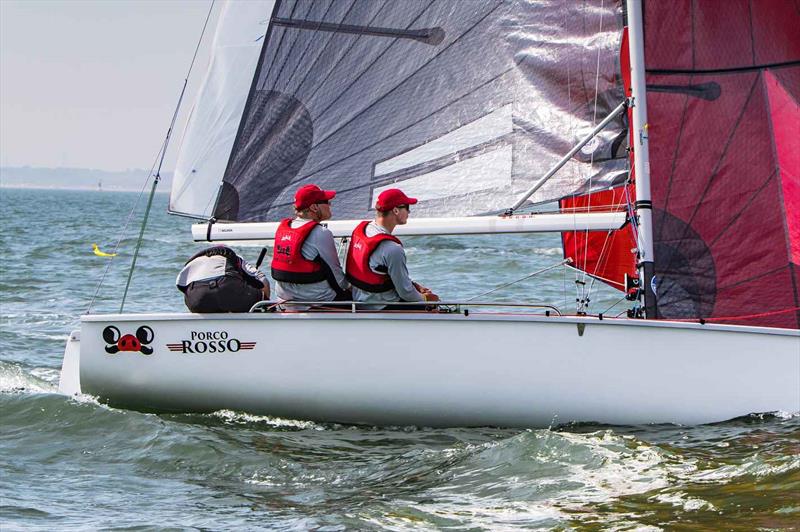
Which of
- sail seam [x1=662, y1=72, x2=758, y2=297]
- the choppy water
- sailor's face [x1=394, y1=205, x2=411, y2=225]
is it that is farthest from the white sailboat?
sailor's face [x1=394, y1=205, x2=411, y2=225]

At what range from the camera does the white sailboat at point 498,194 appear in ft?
19.6

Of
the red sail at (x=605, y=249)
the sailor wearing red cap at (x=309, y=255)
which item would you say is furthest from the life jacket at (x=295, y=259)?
the red sail at (x=605, y=249)

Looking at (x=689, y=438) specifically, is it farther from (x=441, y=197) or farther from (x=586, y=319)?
(x=441, y=197)

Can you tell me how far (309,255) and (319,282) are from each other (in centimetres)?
16

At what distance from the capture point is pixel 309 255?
6.20 meters

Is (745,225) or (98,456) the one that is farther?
(745,225)

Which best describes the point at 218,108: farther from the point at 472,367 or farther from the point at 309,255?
the point at 472,367

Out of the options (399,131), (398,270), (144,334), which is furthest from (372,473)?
(399,131)

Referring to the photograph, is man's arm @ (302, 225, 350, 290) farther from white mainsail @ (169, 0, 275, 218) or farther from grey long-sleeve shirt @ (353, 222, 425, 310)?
white mainsail @ (169, 0, 275, 218)

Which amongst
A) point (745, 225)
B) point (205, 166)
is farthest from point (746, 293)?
point (205, 166)

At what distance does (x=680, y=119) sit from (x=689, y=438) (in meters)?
1.84

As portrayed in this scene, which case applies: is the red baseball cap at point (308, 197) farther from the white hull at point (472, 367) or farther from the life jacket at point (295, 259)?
the white hull at point (472, 367)

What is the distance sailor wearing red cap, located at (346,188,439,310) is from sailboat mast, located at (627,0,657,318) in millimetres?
1227

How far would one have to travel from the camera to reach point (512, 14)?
6.80m
